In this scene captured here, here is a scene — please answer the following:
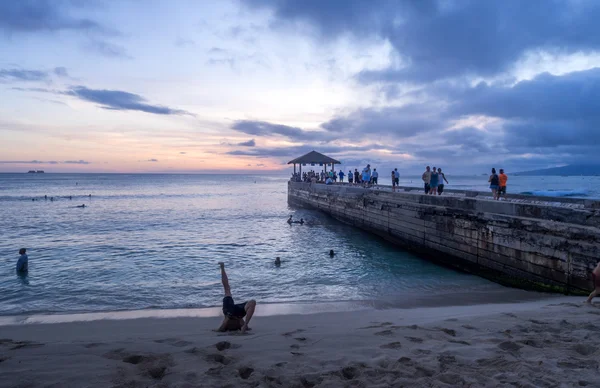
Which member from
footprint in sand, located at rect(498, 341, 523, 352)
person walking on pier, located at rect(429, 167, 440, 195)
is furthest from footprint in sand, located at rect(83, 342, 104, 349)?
person walking on pier, located at rect(429, 167, 440, 195)

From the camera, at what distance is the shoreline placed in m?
8.41

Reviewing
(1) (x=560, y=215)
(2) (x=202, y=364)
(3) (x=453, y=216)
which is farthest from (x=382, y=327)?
(3) (x=453, y=216)

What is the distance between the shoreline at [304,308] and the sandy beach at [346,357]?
2.35 metres

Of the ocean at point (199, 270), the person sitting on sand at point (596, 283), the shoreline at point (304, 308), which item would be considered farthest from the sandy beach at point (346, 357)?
the ocean at point (199, 270)

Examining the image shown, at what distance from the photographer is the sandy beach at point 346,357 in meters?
3.78

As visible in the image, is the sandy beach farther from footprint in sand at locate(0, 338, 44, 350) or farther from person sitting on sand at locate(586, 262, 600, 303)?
person sitting on sand at locate(586, 262, 600, 303)

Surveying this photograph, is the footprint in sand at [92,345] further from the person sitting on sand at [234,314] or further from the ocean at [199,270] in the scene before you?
the ocean at [199,270]

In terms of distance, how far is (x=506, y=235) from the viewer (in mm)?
10859

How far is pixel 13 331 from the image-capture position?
720 centimetres

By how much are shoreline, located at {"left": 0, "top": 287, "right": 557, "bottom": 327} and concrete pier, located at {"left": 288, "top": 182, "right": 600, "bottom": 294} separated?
0.77 m

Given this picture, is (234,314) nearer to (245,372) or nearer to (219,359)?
(219,359)

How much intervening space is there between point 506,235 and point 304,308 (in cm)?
658

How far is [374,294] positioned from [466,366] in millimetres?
6547

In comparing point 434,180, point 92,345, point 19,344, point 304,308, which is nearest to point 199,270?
point 304,308
